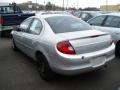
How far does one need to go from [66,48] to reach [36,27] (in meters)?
1.60

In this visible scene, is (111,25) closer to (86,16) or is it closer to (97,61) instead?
(97,61)

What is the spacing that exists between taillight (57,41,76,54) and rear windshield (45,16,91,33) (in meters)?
0.67

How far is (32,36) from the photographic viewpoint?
5465 mm

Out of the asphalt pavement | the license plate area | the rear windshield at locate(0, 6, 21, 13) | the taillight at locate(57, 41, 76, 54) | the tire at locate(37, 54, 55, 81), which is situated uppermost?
the rear windshield at locate(0, 6, 21, 13)

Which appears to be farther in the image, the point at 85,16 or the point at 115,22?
the point at 85,16

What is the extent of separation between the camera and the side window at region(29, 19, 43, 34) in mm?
5284

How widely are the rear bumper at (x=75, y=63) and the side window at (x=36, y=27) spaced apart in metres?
1.22

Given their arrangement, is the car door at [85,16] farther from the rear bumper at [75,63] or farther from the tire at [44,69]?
the rear bumper at [75,63]

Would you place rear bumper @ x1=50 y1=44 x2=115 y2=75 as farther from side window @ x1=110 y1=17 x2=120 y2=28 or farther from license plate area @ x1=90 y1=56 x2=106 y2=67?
side window @ x1=110 y1=17 x2=120 y2=28

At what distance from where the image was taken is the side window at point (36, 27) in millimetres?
5284

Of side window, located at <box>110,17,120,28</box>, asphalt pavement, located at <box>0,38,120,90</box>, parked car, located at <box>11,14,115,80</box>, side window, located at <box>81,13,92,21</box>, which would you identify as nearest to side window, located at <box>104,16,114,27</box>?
side window, located at <box>110,17,120,28</box>

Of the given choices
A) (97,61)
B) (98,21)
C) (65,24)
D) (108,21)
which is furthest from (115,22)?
(97,61)

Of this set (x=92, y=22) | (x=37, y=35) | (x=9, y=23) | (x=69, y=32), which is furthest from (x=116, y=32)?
(x=9, y=23)

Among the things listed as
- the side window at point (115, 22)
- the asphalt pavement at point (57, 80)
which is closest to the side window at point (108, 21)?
the side window at point (115, 22)
